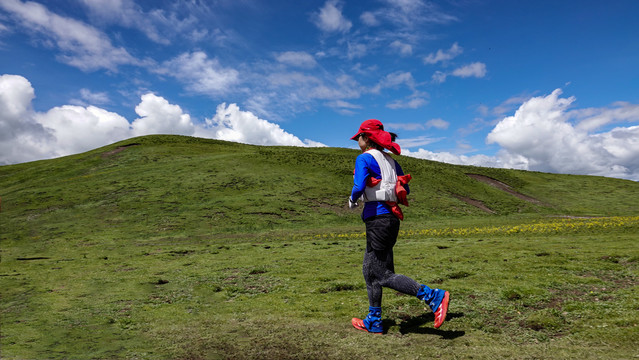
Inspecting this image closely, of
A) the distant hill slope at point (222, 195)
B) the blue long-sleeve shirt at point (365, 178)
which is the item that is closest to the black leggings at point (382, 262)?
the blue long-sleeve shirt at point (365, 178)

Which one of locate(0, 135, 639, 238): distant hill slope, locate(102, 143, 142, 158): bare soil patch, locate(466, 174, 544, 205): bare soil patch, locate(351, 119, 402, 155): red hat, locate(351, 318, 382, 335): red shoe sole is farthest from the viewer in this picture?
locate(102, 143, 142, 158): bare soil patch

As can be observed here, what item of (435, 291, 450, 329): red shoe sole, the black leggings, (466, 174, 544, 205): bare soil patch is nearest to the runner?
the black leggings

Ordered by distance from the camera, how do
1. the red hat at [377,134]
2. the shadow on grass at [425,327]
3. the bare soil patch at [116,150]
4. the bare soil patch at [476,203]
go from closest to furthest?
the shadow on grass at [425,327] < the red hat at [377,134] < the bare soil patch at [476,203] < the bare soil patch at [116,150]

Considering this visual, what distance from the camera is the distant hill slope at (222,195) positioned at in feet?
102

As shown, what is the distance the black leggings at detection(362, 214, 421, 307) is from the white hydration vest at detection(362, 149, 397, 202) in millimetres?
349

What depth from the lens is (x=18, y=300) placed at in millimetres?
9508

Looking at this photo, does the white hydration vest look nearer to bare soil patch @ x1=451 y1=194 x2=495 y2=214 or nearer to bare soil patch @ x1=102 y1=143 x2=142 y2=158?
bare soil patch @ x1=451 y1=194 x2=495 y2=214

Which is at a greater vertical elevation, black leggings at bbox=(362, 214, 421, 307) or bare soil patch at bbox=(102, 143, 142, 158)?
bare soil patch at bbox=(102, 143, 142, 158)

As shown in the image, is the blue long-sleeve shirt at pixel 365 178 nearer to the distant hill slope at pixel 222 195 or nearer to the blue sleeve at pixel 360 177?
the blue sleeve at pixel 360 177

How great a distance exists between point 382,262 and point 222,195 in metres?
35.2

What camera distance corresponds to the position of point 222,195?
38.6 meters

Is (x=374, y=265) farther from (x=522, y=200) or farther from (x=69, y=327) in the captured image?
(x=522, y=200)

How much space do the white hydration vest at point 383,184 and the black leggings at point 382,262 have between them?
35cm

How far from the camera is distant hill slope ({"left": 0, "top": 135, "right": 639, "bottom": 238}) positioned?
1227 inches
